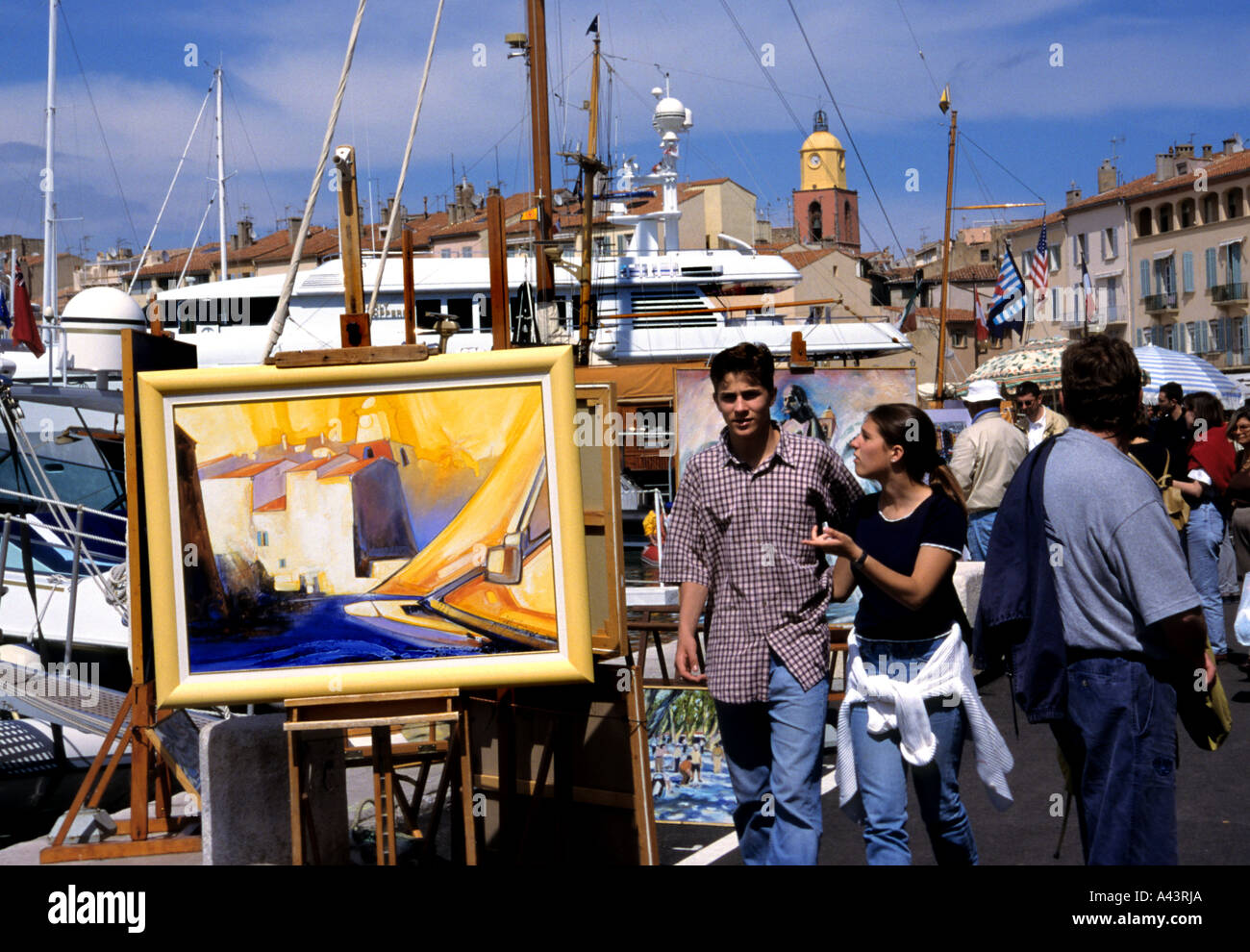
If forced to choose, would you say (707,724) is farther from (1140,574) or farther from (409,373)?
(1140,574)

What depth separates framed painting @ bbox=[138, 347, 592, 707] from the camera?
4.52m

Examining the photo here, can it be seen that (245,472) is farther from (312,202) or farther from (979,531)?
(979,531)

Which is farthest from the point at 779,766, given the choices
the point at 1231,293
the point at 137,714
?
the point at 1231,293

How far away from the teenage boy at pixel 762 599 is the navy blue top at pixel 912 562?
7.3 inches

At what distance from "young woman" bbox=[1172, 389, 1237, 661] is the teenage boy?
597 centimetres

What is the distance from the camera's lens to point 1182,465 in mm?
9930

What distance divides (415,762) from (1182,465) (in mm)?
6625

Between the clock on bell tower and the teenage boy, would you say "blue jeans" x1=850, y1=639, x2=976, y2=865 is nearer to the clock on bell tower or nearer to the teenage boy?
the teenage boy

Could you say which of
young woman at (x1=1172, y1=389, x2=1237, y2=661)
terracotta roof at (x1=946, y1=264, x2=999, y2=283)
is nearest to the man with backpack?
young woman at (x1=1172, y1=389, x2=1237, y2=661)

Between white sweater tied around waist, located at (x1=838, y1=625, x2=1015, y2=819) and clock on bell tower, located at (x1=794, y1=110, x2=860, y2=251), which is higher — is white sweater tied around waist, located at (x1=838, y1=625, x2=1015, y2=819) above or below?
below

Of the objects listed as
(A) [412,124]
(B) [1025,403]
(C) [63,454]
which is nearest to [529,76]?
(C) [63,454]

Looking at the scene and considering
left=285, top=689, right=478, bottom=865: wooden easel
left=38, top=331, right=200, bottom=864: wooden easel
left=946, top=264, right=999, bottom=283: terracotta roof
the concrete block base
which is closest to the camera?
left=285, top=689, right=478, bottom=865: wooden easel

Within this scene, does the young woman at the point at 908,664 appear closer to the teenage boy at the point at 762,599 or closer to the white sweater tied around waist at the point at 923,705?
the white sweater tied around waist at the point at 923,705

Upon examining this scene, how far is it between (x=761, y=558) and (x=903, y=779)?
87 cm
